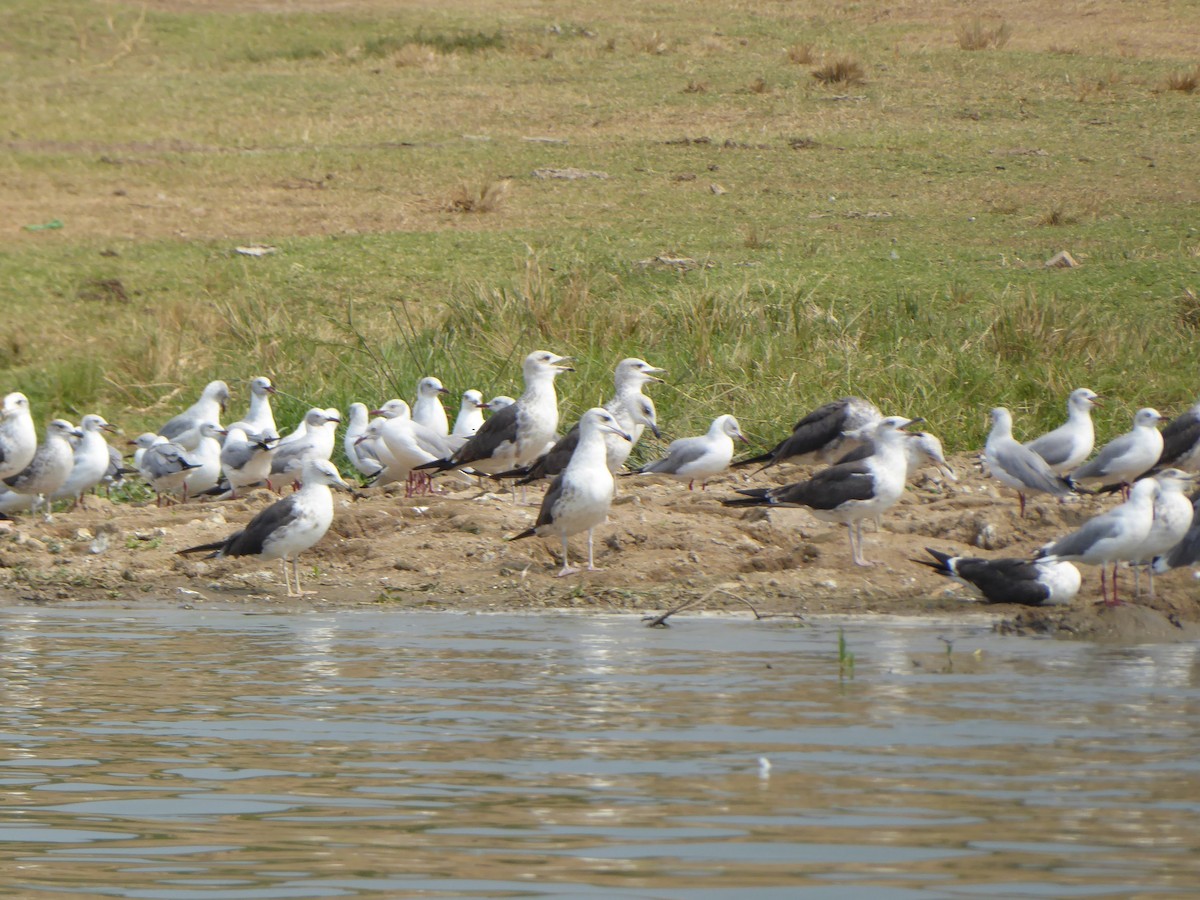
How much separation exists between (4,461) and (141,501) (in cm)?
A: 127

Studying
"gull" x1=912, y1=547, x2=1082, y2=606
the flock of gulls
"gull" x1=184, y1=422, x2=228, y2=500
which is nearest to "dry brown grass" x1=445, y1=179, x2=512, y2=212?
the flock of gulls

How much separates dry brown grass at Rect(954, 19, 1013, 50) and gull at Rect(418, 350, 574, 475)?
20518mm

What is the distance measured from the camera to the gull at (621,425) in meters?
12.0

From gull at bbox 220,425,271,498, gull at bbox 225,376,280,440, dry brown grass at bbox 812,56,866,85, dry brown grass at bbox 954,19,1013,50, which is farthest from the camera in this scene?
dry brown grass at bbox 954,19,1013,50

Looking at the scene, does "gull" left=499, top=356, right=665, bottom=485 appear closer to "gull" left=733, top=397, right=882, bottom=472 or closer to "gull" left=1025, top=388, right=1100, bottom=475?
"gull" left=733, top=397, right=882, bottom=472

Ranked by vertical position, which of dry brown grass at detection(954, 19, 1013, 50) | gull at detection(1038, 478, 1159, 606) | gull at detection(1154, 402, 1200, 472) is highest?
dry brown grass at detection(954, 19, 1013, 50)

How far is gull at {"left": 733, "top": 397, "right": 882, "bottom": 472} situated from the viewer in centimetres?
1201

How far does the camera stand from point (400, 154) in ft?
87.5

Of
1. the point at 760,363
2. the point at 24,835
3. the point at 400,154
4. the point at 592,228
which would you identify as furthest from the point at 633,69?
the point at 24,835

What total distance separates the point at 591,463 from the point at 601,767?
4.90m

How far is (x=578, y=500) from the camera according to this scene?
10180mm

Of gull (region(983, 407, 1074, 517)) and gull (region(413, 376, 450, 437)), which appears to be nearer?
gull (region(983, 407, 1074, 517))

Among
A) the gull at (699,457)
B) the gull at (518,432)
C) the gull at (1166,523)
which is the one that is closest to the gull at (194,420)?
the gull at (518,432)

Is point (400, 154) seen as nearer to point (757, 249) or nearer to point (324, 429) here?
point (757, 249)
